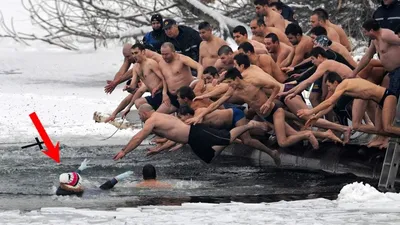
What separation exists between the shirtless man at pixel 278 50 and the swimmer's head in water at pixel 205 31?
3.67 ft

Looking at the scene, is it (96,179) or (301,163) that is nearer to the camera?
(96,179)

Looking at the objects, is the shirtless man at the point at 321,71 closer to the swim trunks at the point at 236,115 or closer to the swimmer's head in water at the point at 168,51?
the swim trunks at the point at 236,115

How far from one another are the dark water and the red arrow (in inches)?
4.2

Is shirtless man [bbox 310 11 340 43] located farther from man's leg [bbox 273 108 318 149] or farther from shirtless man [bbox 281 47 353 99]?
man's leg [bbox 273 108 318 149]

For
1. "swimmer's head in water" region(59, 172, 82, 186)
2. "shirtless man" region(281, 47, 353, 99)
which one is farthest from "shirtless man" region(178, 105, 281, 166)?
"swimmer's head in water" region(59, 172, 82, 186)

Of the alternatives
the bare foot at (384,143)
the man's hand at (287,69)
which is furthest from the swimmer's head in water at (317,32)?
the bare foot at (384,143)

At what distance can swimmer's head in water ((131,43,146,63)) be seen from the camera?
1441cm

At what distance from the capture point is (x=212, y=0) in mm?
25844

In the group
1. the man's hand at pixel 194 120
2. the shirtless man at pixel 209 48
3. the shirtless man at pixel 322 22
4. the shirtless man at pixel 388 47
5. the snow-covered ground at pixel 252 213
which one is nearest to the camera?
the snow-covered ground at pixel 252 213

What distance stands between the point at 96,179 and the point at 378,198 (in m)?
3.73

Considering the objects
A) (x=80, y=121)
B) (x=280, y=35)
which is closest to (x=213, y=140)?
(x=280, y=35)

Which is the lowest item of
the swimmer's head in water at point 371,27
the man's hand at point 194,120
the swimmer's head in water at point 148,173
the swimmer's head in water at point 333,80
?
the swimmer's head in water at point 148,173

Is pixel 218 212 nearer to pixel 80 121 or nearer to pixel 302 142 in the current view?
pixel 302 142

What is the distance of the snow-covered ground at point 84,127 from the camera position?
9148 mm
